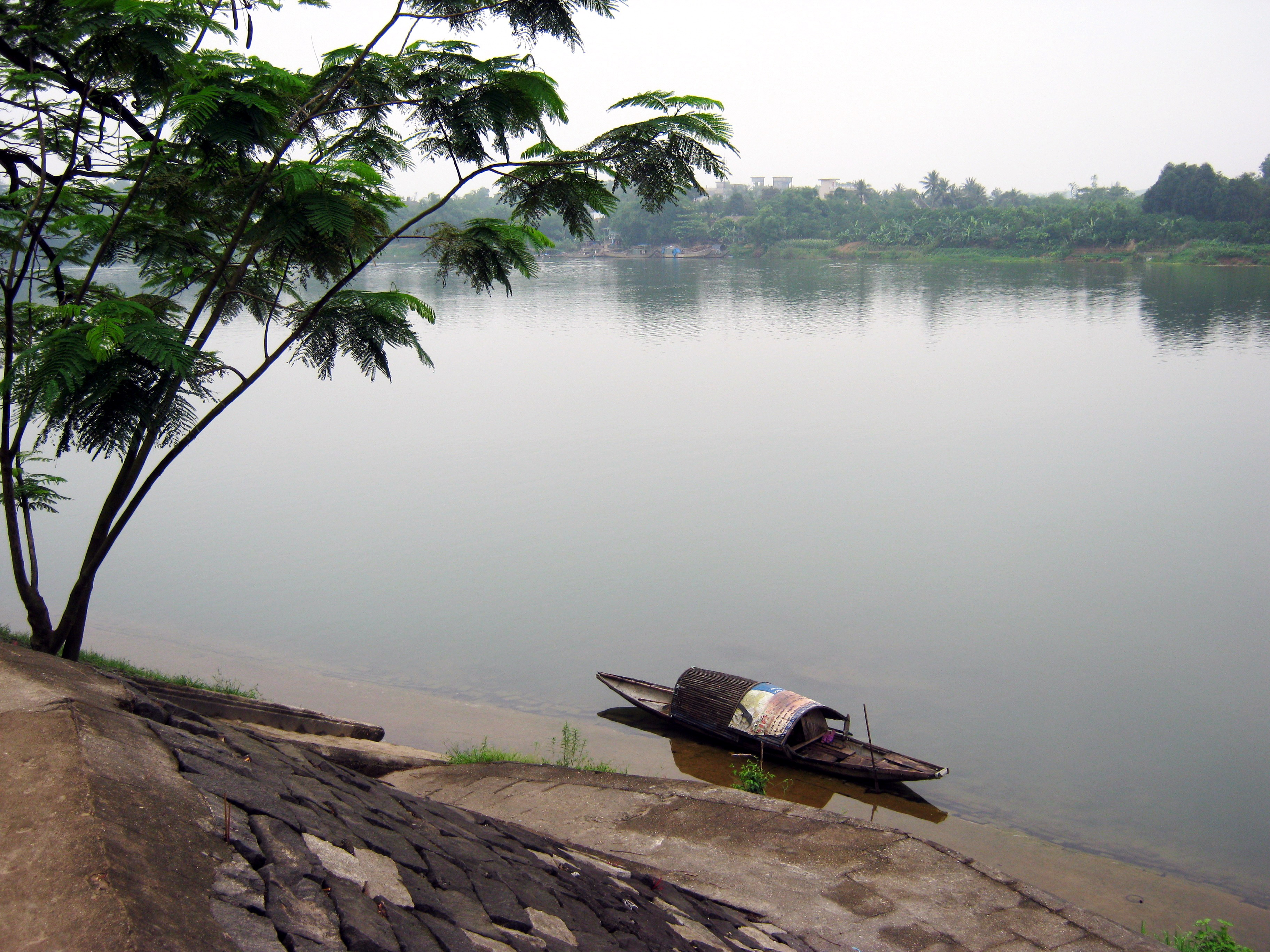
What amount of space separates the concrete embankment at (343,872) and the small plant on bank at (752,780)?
1.95m

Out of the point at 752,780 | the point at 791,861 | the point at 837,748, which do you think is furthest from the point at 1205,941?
the point at 837,748

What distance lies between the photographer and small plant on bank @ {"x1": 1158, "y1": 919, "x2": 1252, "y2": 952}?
7184 millimetres

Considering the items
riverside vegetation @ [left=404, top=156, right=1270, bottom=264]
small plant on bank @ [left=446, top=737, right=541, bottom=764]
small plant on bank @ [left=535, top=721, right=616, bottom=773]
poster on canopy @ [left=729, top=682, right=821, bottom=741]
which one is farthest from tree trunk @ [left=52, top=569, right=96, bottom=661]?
riverside vegetation @ [left=404, top=156, right=1270, bottom=264]

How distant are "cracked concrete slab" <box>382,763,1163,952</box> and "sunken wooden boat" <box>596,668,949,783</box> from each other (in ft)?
6.43

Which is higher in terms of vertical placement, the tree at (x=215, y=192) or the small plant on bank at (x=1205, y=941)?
the tree at (x=215, y=192)

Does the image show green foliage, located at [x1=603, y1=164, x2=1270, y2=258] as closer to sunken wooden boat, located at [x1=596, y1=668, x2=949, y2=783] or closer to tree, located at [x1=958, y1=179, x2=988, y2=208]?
tree, located at [x1=958, y1=179, x2=988, y2=208]

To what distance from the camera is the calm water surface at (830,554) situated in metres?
13.1

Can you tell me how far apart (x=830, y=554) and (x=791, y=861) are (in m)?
11.6

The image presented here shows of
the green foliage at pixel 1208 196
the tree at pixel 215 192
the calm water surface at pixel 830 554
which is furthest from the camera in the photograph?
the green foliage at pixel 1208 196

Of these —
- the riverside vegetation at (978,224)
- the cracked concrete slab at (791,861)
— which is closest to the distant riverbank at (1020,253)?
the riverside vegetation at (978,224)

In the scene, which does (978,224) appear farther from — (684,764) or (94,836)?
(94,836)

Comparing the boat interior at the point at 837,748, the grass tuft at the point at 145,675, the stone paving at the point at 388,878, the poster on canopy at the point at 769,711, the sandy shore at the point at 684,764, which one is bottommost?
the sandy shore at the point at 684,764

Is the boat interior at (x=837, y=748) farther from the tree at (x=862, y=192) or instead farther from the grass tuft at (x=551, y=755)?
the tree at (x=862, y=192)

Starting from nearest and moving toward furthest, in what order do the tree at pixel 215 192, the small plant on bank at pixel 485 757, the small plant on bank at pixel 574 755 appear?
the tree at pixel 215 192, the small plant on bank at pixel 485 757, the small plant on bank at pixel 574 755
